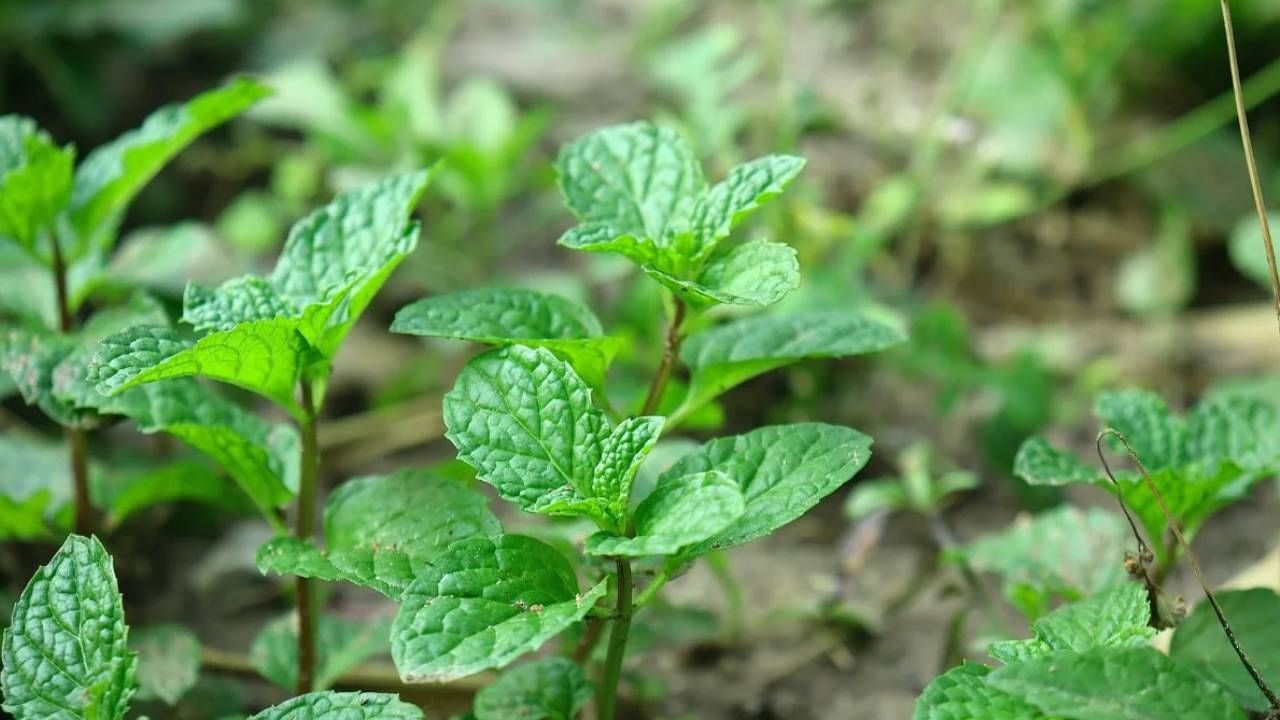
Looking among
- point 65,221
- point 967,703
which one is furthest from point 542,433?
point 65,221

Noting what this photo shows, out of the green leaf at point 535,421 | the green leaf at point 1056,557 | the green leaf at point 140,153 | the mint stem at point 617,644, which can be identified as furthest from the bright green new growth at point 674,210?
the green leaf at point 1056,557

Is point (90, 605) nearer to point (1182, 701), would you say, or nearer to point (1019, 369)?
point (1182, 701)

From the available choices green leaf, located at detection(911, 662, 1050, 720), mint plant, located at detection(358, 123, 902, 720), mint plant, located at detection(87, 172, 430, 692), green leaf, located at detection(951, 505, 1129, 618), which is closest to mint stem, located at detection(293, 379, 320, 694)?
mint plant, located at detection(87, 172, 430, 692)

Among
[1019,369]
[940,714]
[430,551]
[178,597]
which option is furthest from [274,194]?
[940,714]

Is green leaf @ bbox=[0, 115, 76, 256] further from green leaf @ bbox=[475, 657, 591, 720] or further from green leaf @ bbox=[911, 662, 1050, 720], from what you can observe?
green leaf @ bbox=[911, 662, 1050, 720]

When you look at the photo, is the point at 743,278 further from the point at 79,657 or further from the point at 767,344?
the point at 79,657

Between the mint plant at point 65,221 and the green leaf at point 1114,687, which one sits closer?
the green leaf at point 1114,687

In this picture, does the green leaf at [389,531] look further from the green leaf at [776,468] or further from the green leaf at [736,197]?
the green leaf at [736,197]
